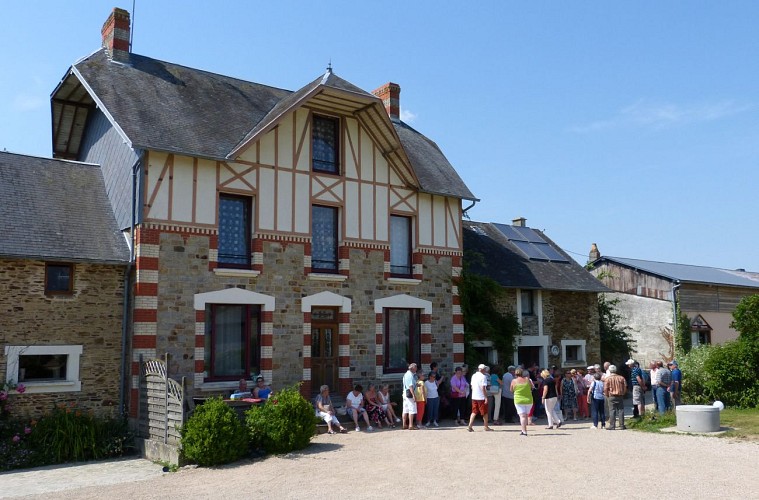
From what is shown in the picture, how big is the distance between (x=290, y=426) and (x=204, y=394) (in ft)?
9.38

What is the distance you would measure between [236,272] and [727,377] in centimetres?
1157

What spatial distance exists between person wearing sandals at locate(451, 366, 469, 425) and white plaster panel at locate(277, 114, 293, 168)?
5.93m

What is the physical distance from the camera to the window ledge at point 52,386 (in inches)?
478

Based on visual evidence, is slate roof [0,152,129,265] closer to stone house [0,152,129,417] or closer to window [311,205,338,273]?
stone house [0,152,129,417]

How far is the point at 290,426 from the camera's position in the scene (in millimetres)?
11258

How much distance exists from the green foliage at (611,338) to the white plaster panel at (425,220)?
7.80m

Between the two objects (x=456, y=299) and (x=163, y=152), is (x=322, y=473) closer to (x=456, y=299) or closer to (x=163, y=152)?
(x=163, y=152)

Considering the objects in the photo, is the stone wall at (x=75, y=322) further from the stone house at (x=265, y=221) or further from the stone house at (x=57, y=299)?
the stone house at (x=265, y=221)

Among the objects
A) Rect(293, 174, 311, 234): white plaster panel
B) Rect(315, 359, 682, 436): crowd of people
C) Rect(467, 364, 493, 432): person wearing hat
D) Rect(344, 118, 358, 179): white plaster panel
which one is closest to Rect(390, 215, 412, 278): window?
Rect(344, 118, 358, 179): white plaster panel

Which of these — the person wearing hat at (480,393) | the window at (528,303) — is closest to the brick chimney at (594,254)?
the window at (528,303)

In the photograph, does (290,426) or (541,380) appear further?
(541,380)

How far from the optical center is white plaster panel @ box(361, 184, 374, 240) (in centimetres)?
1616

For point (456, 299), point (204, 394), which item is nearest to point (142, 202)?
point (204, 394)

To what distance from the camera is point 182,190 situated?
44.9ft
